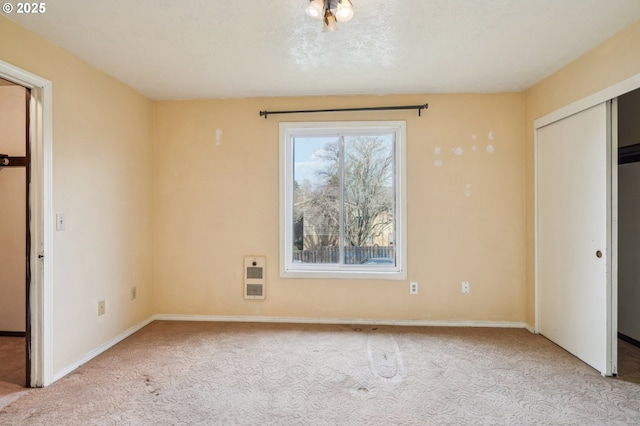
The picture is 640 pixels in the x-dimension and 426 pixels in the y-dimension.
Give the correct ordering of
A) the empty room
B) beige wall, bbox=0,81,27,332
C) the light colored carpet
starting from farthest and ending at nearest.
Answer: beige wall, bbox=0,81,27,332 → the empty room → the light colored carpet

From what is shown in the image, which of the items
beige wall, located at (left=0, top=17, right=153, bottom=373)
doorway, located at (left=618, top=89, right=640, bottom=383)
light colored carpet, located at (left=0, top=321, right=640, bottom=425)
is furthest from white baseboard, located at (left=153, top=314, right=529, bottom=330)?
doorway, located at (left=618, top=89, right=640, bottom=383)

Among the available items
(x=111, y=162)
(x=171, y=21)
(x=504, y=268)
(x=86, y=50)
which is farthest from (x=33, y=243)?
(x=504, y=268)

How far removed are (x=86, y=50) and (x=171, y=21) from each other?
903mm

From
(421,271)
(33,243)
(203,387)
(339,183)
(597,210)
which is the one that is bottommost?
(203,387)

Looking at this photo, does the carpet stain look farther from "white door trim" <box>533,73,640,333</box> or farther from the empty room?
"white door trim" <box>533,73,640,333</box>

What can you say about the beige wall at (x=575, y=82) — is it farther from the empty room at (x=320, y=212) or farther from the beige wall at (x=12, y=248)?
the beige wall at (x=12, y=248)

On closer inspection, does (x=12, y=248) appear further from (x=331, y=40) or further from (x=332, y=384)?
(x=331, y=40)

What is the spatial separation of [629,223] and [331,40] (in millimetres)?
3232

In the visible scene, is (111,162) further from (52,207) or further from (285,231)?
(285,231)

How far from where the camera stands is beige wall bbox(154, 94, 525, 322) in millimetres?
3359

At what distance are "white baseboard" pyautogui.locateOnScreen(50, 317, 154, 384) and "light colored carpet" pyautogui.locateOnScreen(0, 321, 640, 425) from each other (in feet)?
0.17

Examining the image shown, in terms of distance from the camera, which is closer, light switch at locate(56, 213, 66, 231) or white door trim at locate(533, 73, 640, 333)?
white door trim at locate(533, 73, 640, 333)

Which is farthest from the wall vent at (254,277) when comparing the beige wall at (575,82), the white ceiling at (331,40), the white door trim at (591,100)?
the white door trim at (591,100)

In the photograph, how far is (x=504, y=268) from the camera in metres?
3.36
